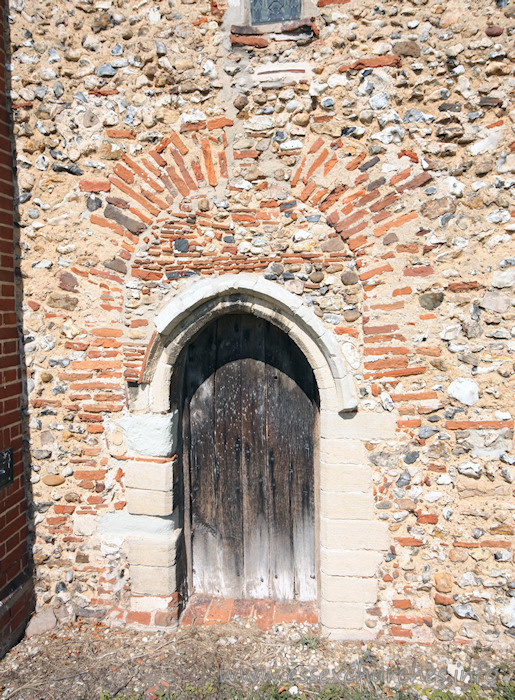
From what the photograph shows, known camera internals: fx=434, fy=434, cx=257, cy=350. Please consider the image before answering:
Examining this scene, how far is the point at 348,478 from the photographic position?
9.73 ft

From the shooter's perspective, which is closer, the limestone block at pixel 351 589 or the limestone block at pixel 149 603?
the limestone block at pixel 351 589

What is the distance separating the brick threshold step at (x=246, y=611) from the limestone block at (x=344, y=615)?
0.70 ft

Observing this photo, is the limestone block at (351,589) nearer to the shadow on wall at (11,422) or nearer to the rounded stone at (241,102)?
the shadow on wall at (11,422)

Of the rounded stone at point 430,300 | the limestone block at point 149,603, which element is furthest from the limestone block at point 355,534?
the rounded stone at point 430,300

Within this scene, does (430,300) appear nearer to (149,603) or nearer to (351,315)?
(351,315)

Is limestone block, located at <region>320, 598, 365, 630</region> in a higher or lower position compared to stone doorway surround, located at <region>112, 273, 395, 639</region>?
lower

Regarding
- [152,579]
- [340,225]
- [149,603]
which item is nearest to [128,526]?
[152,579]

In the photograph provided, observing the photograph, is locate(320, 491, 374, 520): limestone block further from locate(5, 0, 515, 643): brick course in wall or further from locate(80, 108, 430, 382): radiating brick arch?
locate(80, 108, 430, 382): radiating brick arch

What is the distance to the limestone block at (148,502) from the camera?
10.2 ft

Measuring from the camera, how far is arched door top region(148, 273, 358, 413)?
291cm

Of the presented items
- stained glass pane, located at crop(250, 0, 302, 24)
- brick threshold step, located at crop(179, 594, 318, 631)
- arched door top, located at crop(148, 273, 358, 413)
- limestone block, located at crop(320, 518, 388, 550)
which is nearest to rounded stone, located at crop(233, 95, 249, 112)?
stained glass pane, located at crop(250, 0, 302, 24)

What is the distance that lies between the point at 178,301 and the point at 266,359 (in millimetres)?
814

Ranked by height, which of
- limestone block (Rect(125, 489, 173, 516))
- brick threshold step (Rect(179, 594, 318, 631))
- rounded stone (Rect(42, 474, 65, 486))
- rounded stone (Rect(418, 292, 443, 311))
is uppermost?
rounded stone (Rect(418, 292, 443, 311))

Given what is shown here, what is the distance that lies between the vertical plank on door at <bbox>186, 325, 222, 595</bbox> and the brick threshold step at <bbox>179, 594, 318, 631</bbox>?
4.8 inches
